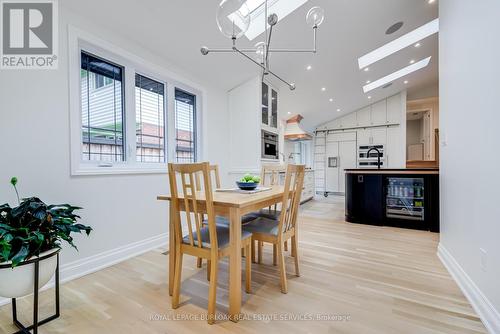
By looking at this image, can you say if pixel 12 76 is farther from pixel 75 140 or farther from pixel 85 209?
pixel 85 209

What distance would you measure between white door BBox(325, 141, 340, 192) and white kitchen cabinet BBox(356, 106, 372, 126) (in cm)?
101

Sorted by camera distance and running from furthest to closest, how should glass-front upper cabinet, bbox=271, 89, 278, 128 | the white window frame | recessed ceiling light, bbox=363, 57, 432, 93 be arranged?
recessed ceiling light, bbox=363, 57, 432, 93, glass-front upper cabinet, bbox=271, 89, 278, 128, the white window frame

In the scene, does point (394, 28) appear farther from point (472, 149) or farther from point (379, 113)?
point (379, 113)

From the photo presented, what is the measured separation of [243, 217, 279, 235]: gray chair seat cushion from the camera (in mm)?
1836

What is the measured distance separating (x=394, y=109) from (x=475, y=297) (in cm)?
673

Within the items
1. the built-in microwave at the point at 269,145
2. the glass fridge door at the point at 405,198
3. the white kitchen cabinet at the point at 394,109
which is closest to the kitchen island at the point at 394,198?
the glass fridge door at the point at 405,198

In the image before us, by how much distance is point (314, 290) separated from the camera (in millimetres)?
1784

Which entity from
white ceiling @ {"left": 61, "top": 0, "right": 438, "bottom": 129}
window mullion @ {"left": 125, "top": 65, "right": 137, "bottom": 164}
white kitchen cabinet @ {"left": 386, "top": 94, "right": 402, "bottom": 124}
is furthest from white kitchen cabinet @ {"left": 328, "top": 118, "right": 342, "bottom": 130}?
window mullion @ {"left": 125, "top": 65, "right": 137, "bottom": 164}

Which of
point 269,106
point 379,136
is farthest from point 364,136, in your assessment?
point 269,106

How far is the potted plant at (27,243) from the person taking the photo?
119 cm

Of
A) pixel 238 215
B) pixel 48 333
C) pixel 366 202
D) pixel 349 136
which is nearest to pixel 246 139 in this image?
pixel 366 202

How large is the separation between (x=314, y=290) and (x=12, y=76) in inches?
110

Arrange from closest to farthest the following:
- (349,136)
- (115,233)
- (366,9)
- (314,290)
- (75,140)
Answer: (314,290), (75,140), (115,233), (366,9), (349,136)

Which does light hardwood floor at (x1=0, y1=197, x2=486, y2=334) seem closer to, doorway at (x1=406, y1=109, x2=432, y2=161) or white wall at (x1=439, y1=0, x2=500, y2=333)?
white wall at (x1=439, y1=0, x2=500, y2=333)
